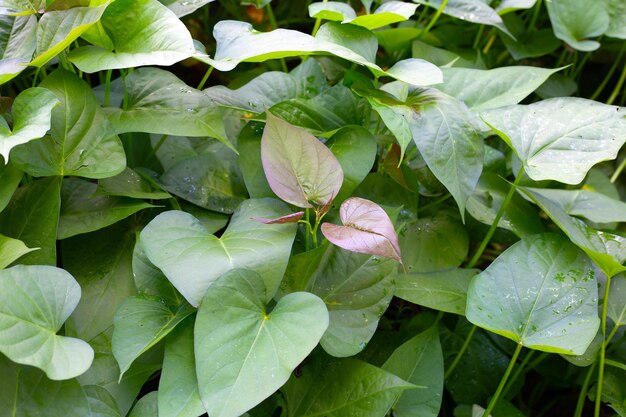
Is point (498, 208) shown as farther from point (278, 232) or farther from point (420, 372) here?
point (278, 232)

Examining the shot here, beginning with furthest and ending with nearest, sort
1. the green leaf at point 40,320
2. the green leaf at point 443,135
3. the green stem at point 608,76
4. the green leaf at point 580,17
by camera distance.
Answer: the green stem at point 608,76 → the green leaf at point 580,17 → the green leaf at point 443,135 → the green leaf at point 40,320

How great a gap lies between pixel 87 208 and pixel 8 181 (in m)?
0.11

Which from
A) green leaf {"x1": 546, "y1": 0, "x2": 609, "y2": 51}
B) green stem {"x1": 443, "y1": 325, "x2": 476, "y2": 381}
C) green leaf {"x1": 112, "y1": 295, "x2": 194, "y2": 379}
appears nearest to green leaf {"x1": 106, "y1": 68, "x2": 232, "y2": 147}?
green leaf {"x1": 112, "y1": 295, "x2": 194, "y2": 379}

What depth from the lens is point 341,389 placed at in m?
0.81

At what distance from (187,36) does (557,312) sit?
571 millimetres

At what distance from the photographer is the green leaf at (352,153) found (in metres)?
0.87

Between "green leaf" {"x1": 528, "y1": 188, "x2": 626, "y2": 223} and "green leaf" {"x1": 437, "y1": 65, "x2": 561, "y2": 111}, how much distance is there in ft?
0.52

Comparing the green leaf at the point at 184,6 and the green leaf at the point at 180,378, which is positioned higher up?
the green leaf at the point at 184,6

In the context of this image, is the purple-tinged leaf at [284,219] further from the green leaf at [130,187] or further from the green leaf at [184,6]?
the green leaf at [184,6]

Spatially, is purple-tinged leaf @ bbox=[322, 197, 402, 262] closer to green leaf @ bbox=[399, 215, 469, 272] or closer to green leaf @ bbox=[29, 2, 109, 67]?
green leaf @ bbox=[399, 215, 469, 272]

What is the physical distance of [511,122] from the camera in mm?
888

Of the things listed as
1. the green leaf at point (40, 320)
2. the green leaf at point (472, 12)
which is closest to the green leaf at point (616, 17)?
the green leaf at point (472, 12)

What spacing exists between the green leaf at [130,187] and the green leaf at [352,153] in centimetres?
24

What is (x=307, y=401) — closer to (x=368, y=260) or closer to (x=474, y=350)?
(x=368, y=260)
